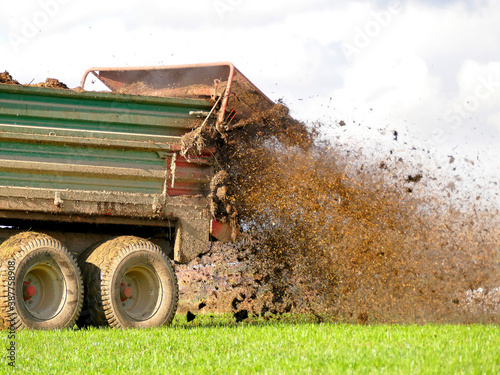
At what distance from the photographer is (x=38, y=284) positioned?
827 cm

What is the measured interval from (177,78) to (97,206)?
2.36 meters

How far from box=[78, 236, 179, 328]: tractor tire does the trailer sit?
15 millimetres

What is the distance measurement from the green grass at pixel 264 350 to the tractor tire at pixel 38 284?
392mm

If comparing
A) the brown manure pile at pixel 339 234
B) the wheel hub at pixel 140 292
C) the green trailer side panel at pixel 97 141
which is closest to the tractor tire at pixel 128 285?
the wheel hub at pixel 140 292

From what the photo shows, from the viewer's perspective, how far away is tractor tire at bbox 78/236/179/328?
8.41 metres

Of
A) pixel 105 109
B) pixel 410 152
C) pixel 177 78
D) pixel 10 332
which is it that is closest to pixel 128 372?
pixel 10 332

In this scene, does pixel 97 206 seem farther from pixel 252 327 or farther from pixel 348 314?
pixel 348 314

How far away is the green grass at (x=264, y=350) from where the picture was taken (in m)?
5.30

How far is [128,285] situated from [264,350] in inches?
126

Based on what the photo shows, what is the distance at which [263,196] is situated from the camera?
9.15 m

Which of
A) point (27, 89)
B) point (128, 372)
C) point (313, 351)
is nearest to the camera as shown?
point (128, 372)

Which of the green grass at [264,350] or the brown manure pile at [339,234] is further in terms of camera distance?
the brown manure pile at [339,234]

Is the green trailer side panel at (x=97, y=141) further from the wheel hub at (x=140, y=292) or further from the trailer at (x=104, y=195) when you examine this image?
the wheel hub at (x=140, y=292)

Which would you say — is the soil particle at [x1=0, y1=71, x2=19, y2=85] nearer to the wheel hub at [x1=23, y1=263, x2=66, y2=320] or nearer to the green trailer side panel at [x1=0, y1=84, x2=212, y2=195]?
the green trailer side panel at [x1=0, y1=84, x2=212, y2=195]
